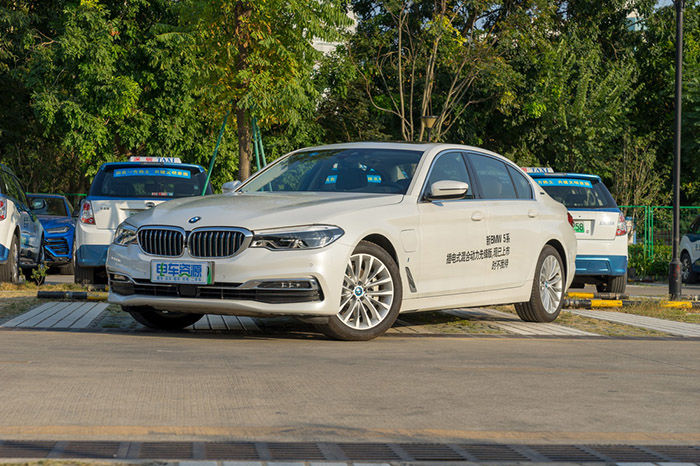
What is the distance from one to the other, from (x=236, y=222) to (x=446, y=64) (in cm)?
2868

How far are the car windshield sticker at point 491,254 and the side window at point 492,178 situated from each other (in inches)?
16.7

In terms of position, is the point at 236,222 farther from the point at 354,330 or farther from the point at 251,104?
the point at 251,104

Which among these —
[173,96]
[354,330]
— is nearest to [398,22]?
[173,96]

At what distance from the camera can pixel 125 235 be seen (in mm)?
8953

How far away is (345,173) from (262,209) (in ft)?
4.23

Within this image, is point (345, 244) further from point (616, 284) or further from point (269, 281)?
point (616, 284)

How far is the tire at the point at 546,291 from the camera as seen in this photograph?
35.1 feet

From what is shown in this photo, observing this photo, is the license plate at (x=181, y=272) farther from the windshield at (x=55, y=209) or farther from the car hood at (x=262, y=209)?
the windshield at (x=55, y=209)

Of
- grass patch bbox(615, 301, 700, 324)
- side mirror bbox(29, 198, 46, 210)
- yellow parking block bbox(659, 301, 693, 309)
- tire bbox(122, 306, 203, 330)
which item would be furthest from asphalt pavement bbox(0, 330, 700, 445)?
side mirror bbox(29, 198, 46, 210)

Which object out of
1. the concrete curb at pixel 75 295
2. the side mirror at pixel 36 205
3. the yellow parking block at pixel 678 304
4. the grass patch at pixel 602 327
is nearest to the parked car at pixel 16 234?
the side mirror at pixel 36 205

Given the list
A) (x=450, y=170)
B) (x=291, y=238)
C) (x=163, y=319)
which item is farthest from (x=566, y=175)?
(x=291, y=238)

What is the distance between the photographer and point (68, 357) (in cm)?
719

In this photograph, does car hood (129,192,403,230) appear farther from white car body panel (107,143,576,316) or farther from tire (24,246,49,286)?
tire (24,246,49,286)

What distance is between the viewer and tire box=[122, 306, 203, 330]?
932 cm
